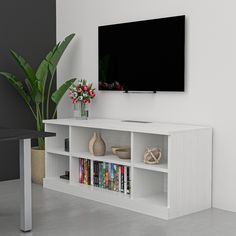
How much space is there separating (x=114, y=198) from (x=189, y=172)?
731 mm

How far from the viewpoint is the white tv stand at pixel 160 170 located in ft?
13.4

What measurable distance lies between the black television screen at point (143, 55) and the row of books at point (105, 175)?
0.81 m

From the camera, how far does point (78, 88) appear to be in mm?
5219

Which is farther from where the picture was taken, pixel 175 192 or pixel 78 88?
pixel 78 88

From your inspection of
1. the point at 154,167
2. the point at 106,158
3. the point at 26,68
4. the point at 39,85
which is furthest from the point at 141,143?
the point at 26,68

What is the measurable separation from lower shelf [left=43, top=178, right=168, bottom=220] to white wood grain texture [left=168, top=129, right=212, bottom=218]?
140mm

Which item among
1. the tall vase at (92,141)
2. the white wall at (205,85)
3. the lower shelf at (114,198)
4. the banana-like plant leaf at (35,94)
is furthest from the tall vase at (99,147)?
the banana-like plant leaf at (35,94)

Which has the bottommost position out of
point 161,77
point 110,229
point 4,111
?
point 110,229

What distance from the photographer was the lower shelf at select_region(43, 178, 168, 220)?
4133mm

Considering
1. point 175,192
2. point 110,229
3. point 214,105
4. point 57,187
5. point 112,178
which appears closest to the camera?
point 110,229

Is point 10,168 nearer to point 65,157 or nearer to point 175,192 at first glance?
point 65,157

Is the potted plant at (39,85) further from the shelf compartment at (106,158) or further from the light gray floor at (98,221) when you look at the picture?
the light gray floor at (98,221)

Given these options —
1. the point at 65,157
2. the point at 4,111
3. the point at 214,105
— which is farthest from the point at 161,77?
the point at 4,111

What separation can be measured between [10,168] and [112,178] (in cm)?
147
